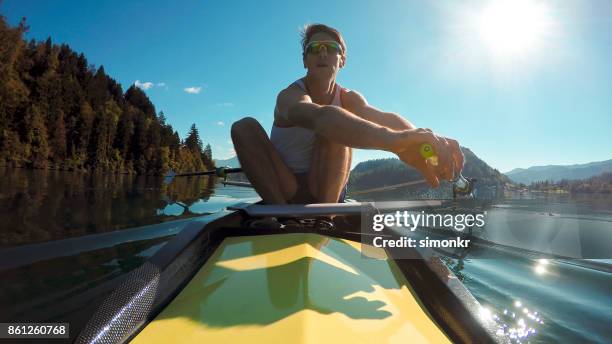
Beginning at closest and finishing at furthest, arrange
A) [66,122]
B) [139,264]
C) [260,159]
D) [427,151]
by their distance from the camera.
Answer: [427,151]
[260,159]
[139,264]
[66,122]

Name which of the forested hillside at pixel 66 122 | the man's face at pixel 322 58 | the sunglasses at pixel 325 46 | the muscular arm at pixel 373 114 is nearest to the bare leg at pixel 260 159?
the man's face at pixel 322 58

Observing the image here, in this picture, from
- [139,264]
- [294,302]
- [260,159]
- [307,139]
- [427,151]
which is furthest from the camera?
[307,139]

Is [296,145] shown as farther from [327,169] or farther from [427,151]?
[427,151]

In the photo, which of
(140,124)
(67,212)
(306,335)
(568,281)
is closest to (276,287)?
(306,335)

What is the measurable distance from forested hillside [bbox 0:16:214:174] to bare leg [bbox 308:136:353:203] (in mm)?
51863

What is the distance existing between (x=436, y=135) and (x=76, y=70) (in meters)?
109

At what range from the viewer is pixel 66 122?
63.8 m

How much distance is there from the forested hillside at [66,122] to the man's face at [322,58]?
169ft

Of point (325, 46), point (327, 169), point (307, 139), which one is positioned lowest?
point (327, 169)

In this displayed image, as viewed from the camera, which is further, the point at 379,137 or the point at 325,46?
the point at 325,46

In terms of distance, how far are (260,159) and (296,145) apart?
48 centimetres

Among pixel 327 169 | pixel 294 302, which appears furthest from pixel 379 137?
pixel 294 302

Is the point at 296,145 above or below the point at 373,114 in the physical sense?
below

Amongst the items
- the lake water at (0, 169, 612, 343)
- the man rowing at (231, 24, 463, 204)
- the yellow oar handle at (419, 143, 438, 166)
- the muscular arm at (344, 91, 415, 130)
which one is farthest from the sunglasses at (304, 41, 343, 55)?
the lake water at (0, 169, 612, 343)
